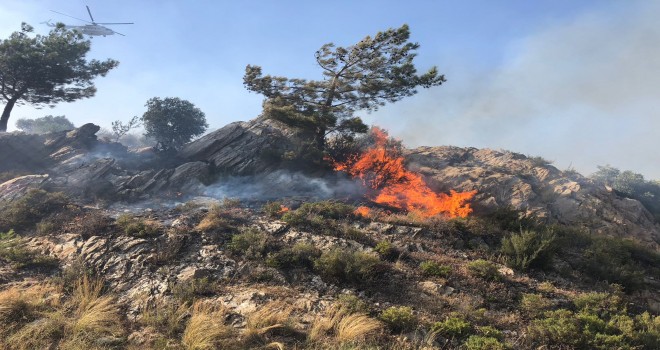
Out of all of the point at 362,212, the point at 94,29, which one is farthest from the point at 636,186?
the point at 94,29

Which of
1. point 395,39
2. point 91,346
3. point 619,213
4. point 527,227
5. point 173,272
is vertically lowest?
point 91,346

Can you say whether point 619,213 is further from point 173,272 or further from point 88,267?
point 88,267

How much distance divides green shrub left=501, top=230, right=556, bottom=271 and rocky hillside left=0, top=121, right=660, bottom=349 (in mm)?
53

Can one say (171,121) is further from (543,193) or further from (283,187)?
(543,193)

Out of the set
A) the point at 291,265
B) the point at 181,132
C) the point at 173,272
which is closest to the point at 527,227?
the point at 291,265

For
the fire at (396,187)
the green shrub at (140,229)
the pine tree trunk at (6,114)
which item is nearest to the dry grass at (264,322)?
the green shrub at (140,229)

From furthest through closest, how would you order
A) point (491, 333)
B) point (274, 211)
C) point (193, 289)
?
1. point (274, 211)
2. point (193, 289)
3. point (491, 333)

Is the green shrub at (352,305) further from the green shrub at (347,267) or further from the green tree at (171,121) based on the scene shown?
the green tree at (171,121)

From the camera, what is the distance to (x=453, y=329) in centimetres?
849

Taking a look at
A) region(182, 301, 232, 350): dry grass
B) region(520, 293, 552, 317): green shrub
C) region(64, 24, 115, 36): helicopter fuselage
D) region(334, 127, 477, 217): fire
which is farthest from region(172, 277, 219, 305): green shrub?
region(64, 24, 115, 36): helicopter fuselage

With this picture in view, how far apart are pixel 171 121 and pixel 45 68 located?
606 inches

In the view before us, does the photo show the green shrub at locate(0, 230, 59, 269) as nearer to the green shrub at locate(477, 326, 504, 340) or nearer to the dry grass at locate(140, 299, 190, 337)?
the dry grass at locate(140, 299, 190, 337)

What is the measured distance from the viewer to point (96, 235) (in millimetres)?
14648

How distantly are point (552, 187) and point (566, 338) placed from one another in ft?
68.7
